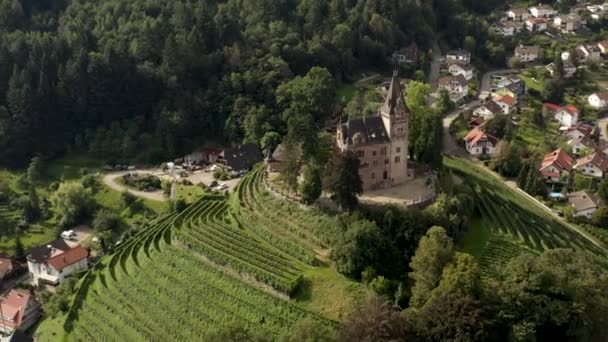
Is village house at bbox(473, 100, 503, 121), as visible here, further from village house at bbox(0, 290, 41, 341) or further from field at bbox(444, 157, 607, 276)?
village house at bbox(0, 290, 41, 341)

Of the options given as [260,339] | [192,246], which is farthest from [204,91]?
[260,339]

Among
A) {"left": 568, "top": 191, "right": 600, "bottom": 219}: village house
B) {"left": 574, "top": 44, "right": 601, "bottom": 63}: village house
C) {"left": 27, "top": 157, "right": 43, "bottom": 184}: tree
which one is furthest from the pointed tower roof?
{"left": 574, "top": 44, "right": 601, "bottom": 63}: village house

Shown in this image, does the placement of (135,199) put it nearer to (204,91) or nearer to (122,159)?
(122,159)

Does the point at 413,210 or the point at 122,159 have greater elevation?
the point at 413,210

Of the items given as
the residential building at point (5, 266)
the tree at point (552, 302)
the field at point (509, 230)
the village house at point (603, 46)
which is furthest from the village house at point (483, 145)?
the residential building at point (5, 266)

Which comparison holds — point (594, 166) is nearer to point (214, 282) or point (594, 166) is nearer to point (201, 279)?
point (214, 282)
